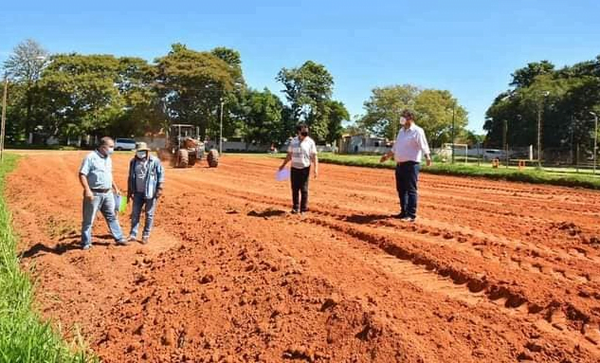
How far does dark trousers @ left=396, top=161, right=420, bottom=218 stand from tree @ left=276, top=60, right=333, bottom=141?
5863 centimetres

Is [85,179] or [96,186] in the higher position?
[85,179]

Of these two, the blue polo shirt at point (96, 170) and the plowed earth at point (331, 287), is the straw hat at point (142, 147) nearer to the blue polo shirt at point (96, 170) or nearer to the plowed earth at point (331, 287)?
the blue polo shirt at point (96, 170)

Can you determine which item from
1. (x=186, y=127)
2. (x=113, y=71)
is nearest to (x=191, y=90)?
(x=113, y=71)

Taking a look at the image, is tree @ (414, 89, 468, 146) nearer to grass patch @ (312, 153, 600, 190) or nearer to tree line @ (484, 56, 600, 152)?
tree line @ (484, 56, 600, 152)

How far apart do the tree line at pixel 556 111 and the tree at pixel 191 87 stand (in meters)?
29.2

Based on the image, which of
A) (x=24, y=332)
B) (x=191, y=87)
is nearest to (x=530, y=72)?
(x=191, y=87)

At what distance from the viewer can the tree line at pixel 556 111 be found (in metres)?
56.6

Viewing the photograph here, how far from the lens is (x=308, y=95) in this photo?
67812 mm

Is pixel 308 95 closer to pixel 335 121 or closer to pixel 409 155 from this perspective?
pixel 335 121

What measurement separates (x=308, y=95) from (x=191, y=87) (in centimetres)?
1628

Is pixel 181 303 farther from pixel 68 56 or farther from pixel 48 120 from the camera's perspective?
pixel 68 56

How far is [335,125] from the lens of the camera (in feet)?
237

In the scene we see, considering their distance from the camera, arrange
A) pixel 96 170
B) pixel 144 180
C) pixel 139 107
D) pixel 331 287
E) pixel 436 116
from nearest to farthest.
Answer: pixel 331 287 → pixel 96 170 → pixel 144 180 → pixel 139 107 → pixel 436 116

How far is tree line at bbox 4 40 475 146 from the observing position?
54938mm
